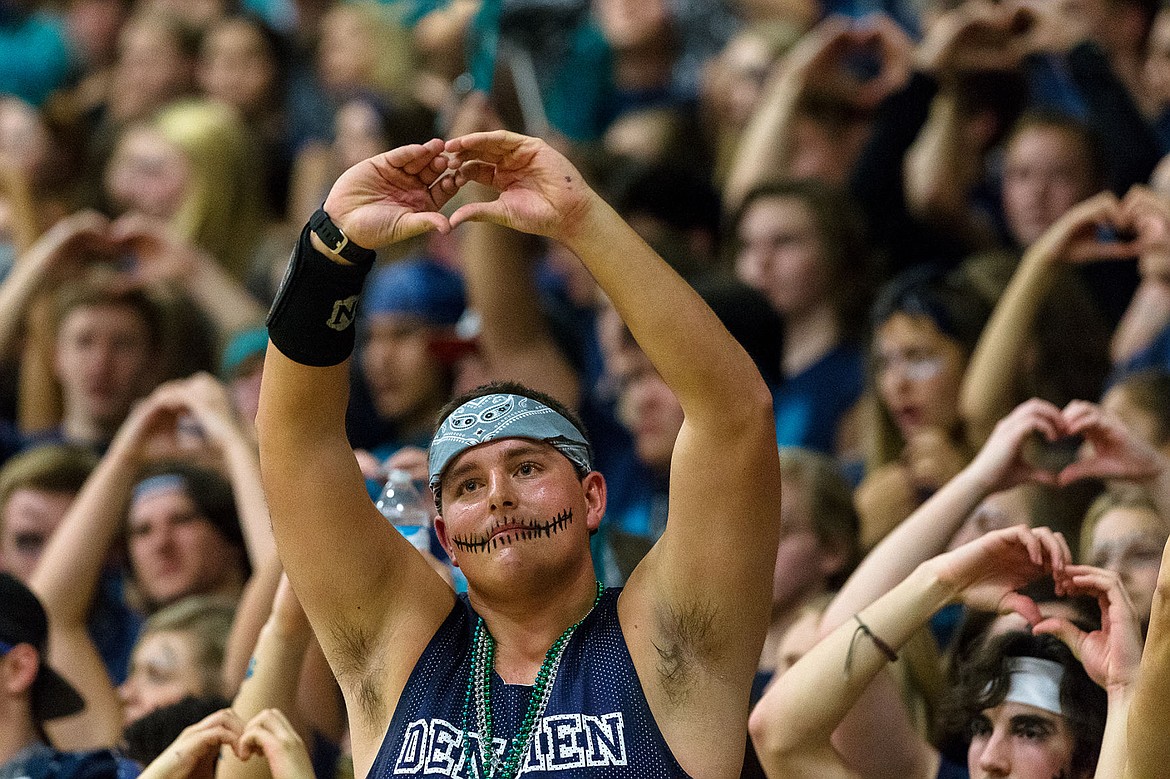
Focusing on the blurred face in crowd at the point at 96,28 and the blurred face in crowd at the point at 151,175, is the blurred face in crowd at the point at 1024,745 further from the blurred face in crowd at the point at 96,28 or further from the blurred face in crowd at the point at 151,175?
the blurred face in crowd at the point at 96,28

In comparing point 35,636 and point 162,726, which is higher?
point 35,636

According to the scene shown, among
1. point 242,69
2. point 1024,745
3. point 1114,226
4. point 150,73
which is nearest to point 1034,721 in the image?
point 1024,745

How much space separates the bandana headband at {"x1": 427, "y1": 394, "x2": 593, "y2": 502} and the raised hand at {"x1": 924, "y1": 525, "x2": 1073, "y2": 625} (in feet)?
→ 2.49

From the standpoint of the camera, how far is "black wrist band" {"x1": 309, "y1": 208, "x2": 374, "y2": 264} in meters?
3.38

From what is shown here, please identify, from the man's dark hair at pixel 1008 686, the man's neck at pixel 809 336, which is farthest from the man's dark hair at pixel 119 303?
the man's dark hair at pixel 1008 686

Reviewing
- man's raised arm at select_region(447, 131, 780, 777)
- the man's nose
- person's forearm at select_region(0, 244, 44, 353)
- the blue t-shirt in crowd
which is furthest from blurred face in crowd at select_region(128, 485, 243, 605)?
man's raised arm at select_region(447, 131, 780, 777)

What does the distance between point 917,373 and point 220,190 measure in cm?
368

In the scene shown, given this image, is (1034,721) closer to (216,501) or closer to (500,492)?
(500,492)

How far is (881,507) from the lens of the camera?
5.45 meters

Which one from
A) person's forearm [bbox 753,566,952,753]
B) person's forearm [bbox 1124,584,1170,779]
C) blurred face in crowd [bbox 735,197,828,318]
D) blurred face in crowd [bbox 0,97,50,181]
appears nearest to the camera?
person's forearm [bbox 1124,584,1170,779]

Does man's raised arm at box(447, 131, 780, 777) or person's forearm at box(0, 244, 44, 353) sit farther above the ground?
person's forearm at box(0, 244, 44, 353)

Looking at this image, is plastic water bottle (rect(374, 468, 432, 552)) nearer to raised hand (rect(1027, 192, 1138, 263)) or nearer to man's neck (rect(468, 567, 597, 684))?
man's neck (rect(468, 567, 597, 684))

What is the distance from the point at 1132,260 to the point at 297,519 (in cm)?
372

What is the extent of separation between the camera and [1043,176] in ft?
20.7
